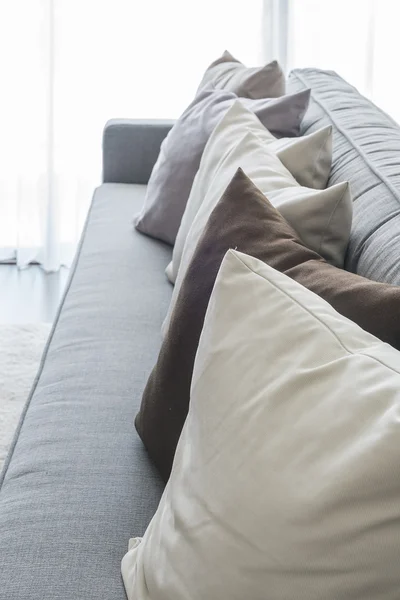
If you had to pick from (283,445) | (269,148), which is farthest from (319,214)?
(283,445)

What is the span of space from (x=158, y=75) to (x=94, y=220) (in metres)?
1.09

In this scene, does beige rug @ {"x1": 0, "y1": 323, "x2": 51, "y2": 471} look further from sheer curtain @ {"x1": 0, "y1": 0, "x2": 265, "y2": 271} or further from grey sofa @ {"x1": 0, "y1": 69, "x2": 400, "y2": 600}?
sheer curtain @ {"x1": 0, "y1": 0, "x2": 265, "y2": 271}

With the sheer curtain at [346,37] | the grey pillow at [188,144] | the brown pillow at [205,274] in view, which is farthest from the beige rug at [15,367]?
the sheer curtain at [346,37]

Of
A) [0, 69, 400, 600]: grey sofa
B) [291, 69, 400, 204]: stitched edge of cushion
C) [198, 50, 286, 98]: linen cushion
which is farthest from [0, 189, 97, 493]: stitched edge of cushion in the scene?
[291, 69, 400, 204]: stitched edge of cushion

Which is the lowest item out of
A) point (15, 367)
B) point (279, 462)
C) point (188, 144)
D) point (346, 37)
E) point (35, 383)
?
point (15, 367)

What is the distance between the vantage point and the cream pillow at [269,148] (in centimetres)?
160

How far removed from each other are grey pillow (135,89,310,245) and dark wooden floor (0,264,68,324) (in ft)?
2.79

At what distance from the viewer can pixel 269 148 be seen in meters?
1.63

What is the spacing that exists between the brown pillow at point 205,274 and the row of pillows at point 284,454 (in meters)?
0.07

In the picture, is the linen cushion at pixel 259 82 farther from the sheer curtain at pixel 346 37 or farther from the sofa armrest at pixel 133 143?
the sheer curtain at pixel 346 37

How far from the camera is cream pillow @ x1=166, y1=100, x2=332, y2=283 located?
160 centimetres

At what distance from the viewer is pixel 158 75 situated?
11.0ft

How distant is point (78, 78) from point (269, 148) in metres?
1.85

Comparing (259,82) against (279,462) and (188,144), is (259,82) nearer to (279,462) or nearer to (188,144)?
(188,144)
